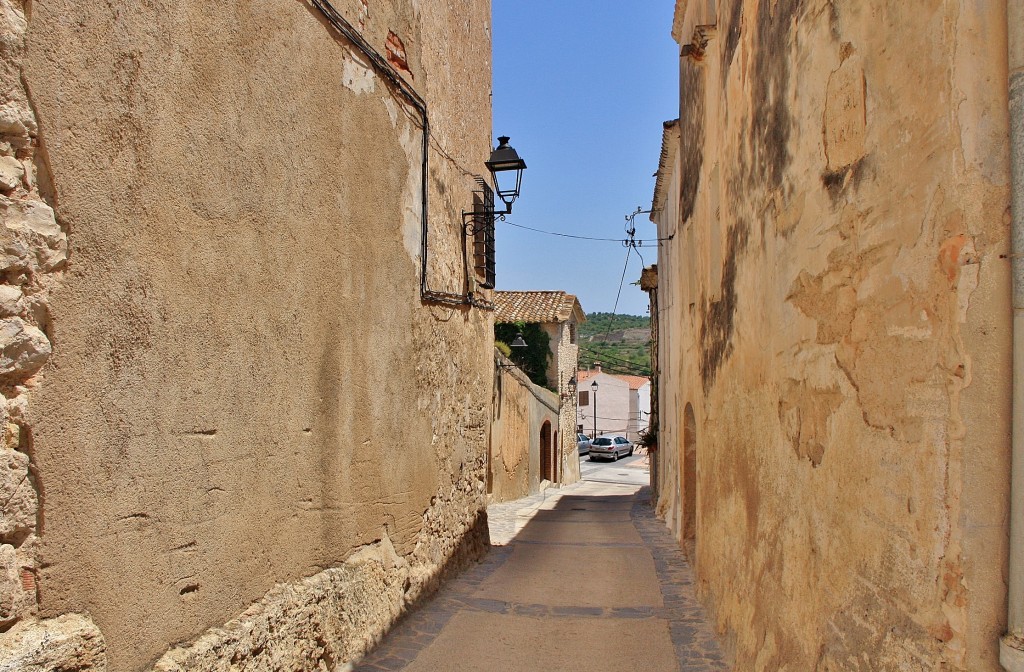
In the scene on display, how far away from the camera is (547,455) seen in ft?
76.3

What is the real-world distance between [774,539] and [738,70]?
298 centimetres

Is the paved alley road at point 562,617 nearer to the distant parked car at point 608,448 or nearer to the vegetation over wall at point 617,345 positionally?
the distant parked car at point 608,448

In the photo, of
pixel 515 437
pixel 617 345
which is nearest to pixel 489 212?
pixel 515 437

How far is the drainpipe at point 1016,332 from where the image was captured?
1.93 meters

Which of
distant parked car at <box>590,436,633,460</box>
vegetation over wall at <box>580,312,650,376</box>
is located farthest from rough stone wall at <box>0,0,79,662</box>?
vegetation over wall at <box>580,312,650,376</box>

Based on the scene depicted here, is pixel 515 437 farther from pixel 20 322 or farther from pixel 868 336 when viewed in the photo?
pixel 20 322

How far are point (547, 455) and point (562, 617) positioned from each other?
56.8 ft

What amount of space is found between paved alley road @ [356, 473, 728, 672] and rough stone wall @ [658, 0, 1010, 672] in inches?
33.0

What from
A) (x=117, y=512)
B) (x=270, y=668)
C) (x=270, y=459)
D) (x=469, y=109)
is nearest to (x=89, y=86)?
(x=117, y=512)

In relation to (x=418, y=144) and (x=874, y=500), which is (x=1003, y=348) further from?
(x=418, y=144)

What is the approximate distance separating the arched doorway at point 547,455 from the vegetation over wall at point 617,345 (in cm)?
2707

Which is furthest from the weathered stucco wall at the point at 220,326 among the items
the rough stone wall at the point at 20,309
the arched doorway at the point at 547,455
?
the arched doorway at the point at 547,455

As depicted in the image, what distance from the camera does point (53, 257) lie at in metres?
2.72

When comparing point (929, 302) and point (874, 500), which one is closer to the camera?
point (929, 302)
